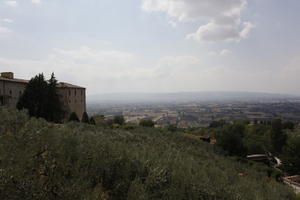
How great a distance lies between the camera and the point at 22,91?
24.7 meters

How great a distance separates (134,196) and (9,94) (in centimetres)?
2566

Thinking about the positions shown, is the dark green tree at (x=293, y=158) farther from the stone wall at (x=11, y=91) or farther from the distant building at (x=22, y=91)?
the stone wall at (x=11, y=91)

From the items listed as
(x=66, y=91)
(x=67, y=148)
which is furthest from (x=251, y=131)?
(x=67, y=148)

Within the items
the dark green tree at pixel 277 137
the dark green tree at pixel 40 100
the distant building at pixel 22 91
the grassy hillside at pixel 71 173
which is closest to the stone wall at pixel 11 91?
the distant building at pixel 22 91

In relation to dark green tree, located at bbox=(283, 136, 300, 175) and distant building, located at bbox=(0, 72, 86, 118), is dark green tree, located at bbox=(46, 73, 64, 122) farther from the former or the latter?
dark green tree, located at bbox=(283, 136, 300, 175)

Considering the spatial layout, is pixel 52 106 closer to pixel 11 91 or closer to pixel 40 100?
pixel 40 100

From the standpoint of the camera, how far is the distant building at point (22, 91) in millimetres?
21742

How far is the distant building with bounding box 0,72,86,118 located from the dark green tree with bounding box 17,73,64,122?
164cm

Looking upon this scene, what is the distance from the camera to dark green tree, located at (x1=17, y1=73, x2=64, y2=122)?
2189cm

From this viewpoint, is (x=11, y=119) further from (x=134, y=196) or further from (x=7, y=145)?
(x=134, y=196)

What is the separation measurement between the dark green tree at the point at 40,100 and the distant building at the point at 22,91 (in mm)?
1640

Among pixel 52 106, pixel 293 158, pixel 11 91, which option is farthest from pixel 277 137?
pixel 11 91

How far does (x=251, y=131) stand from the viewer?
48.5 meters

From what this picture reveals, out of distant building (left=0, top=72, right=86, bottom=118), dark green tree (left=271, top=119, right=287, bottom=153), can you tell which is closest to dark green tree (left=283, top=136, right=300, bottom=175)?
dark green tree (left=271, top=119, right=287, bottom=153)
